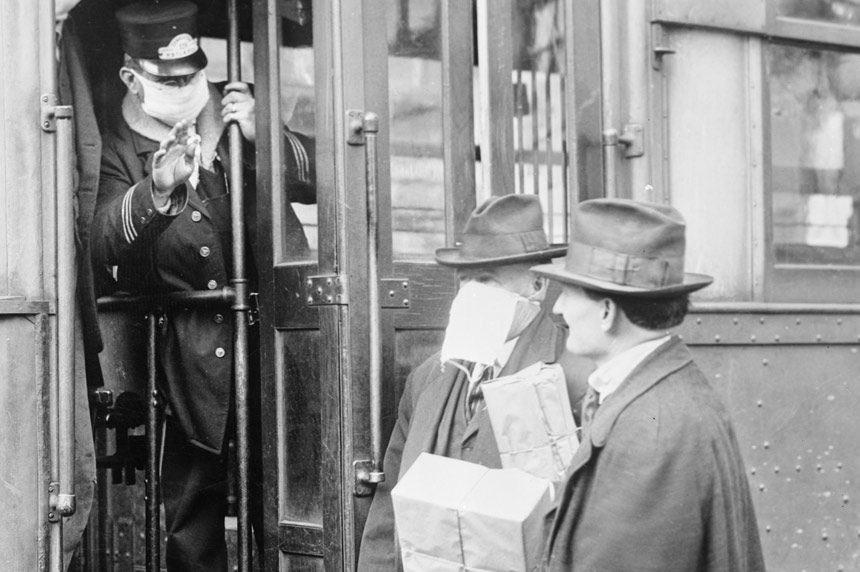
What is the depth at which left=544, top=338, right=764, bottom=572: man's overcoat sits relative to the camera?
7.17 feet

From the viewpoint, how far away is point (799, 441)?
3.91 metres

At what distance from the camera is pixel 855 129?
4156 mm

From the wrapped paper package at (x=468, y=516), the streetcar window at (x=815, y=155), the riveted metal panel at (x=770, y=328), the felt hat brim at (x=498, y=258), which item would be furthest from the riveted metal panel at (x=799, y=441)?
the wrapped paper package at (x=468, y=516)

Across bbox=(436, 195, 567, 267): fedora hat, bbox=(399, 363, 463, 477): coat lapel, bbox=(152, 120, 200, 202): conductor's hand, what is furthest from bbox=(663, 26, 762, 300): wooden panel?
bbox=(152, 120, 200, 202): conductor's hand

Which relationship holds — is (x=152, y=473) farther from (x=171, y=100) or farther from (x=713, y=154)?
(x=713, y=154)

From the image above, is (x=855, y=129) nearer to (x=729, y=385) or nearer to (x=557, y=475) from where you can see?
(x=729, y=385)

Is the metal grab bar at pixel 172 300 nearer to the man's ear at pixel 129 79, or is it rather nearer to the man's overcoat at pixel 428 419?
the man's ear at pixel 129 79

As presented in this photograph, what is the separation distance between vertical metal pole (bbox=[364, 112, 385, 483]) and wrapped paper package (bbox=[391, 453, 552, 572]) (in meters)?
0.41

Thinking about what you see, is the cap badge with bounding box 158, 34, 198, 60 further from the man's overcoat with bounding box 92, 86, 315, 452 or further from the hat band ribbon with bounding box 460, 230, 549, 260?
the hat band ribbon with bounding box 460, 230, 549, 260

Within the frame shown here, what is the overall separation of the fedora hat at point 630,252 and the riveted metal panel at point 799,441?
1.43 metres

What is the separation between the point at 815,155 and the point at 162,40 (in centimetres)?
223

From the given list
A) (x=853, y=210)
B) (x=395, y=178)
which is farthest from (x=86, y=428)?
(x=853, y=210)

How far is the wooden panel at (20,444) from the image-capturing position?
2.92m

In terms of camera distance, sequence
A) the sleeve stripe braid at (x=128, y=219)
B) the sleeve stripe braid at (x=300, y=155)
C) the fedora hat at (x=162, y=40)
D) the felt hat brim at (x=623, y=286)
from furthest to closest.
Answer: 1. the fedora hat at (x=162, y=40)
2. the sleeve stripe braid at (x=128, y=219)
3. the sleeve stripe braid at (x=300, y=155)
4. the felt hat brim at (x=623, y=286)
